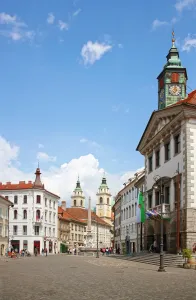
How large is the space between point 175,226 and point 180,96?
13595mm

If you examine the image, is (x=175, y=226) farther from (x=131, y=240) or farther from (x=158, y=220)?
(x=131, y=240)

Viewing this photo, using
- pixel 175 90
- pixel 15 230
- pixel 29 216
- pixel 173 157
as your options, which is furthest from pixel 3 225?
pixel 173 157

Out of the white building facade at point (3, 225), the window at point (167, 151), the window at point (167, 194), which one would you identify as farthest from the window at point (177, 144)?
the white building facade at point (3, 225)

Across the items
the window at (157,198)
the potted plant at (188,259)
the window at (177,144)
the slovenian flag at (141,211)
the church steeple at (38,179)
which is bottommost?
the potted plant at (188,259)

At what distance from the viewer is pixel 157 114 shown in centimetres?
4459

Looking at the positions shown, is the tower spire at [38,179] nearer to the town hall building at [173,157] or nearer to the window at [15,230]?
the window at [15,230]

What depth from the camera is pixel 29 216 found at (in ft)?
318

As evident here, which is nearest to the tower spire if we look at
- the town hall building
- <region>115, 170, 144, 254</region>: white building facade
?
<region>115, 170, 144, 254</region>: white building facade

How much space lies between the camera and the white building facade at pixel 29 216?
9550cm

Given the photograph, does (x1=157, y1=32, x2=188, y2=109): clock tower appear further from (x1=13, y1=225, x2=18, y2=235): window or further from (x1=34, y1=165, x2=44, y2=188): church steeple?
(x1=13, y1=225, x2=18, y2=235): window

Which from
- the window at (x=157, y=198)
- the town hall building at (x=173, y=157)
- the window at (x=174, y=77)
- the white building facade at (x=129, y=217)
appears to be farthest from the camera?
the white building facade at (x=129, y=217)

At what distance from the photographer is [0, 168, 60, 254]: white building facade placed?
9550 cm

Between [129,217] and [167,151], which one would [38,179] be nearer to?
[129,217]

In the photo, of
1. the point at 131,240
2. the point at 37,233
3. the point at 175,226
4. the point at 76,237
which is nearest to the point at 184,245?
the point at 175,226
